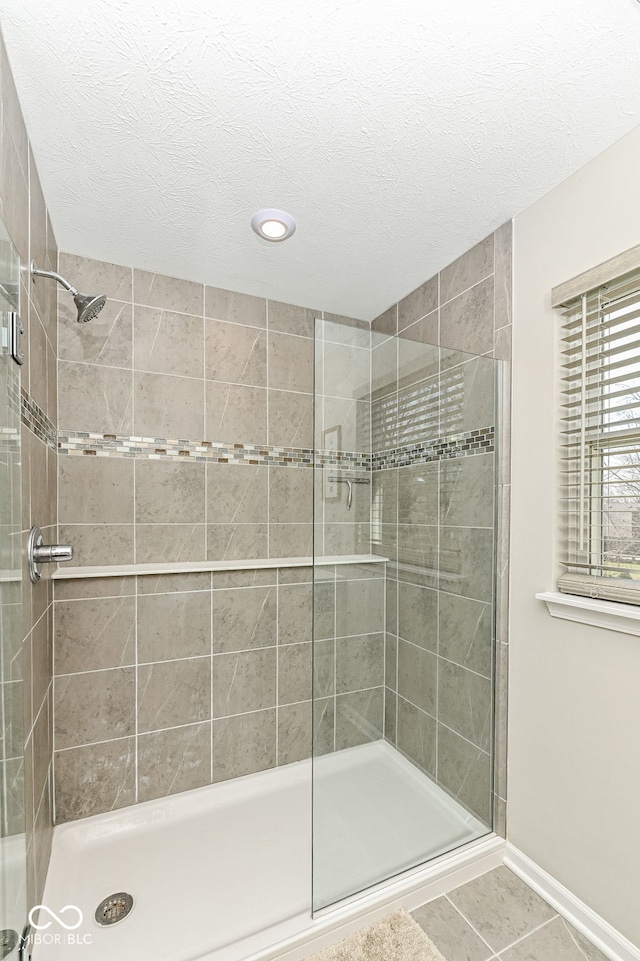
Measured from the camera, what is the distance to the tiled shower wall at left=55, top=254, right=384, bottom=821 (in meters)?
1.89

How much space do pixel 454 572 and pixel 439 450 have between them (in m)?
0.46

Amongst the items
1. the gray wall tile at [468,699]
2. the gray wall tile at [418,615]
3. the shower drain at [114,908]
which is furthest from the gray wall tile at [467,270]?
the shower drain at [114,908]

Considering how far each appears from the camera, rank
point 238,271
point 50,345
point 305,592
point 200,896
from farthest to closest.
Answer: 1. point 305,592
2. point 238,271
3. point 50,345
4. point 200,896

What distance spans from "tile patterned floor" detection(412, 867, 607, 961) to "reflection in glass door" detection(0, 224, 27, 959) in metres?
1.16

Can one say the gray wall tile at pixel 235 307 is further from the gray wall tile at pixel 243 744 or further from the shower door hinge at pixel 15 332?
the gray wall tile at pixel 243 744

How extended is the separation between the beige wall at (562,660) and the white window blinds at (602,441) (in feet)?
0.18

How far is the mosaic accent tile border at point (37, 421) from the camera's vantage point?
1.28 m

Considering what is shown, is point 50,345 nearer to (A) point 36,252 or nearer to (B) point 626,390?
(A) point 36,252

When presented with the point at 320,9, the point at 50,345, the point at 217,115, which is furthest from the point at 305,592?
the point at 320,9

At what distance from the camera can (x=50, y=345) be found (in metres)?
1.74

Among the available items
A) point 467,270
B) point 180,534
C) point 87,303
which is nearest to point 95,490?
point 180,534

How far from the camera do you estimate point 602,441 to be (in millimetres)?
1369

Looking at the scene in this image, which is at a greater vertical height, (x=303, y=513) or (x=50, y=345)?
(x=50, y=345)

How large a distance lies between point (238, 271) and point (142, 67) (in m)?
0.95
